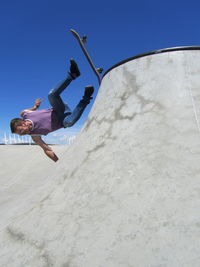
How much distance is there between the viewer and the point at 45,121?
3.51 m

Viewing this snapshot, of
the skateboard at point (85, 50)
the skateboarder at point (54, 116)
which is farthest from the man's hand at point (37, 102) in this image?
the skateboard at point (85, 50)

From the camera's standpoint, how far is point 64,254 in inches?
49.4

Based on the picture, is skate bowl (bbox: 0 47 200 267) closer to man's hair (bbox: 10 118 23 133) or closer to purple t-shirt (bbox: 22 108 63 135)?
purple t-shirt (bbox: 22 108 63 135)

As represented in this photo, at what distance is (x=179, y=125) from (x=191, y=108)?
0.18 metres

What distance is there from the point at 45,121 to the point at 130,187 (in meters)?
2.35

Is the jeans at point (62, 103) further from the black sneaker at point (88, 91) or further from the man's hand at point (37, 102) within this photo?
the man's hand at point (37, 102)

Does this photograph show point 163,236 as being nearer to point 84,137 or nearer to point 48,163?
point 84,137

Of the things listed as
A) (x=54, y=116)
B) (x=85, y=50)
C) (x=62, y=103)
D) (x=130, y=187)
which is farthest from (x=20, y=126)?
(x=130, y=187)

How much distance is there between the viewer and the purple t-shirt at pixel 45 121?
350 cm

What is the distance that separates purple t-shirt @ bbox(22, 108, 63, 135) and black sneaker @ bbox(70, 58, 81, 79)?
629 millimetres

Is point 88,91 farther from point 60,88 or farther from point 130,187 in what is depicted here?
point 130,187

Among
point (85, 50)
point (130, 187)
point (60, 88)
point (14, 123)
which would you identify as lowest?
point (130, 187)

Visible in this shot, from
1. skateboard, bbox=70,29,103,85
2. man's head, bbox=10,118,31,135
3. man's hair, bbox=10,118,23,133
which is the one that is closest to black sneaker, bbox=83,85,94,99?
skateboard, bbox=70,29,103,85

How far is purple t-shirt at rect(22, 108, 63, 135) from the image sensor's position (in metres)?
3.50
